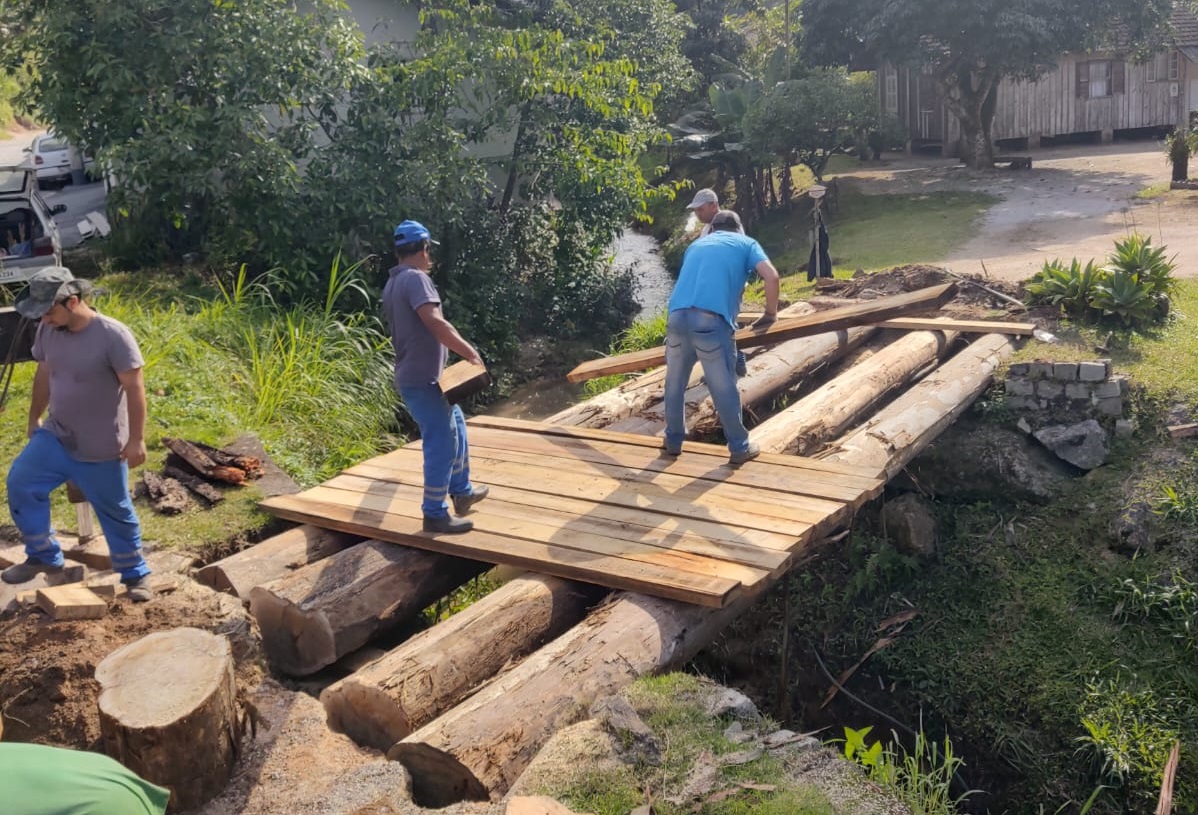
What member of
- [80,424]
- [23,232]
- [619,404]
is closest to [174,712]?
[80,424]

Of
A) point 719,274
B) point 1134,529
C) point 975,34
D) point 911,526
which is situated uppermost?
point 975,34

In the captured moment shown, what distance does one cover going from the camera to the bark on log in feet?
13.6

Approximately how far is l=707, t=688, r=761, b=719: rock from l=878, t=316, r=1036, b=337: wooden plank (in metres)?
6.01

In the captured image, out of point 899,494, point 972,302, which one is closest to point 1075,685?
point 899,494

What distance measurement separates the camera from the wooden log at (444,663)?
4.58 metres

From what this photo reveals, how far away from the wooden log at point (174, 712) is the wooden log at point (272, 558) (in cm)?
134

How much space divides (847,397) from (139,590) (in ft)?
17.5

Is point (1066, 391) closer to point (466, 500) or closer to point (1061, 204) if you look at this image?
point (466, 500)

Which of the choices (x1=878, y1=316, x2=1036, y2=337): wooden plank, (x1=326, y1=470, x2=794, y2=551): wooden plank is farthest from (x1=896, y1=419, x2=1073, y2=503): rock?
(x1=326, y1=470, x2=794, y2=551): wooden plank

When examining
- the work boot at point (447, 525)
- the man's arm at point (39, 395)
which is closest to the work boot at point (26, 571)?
the man's arm at point (39, 395)

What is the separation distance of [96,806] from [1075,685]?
5.53 m

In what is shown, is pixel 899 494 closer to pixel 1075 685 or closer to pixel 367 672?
pixel 1075 685

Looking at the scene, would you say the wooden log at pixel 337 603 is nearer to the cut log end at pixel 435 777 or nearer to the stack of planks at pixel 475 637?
the stack of planks at pixel 475 637

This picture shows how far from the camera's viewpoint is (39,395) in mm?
5273
